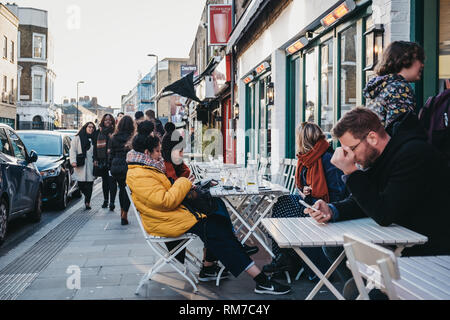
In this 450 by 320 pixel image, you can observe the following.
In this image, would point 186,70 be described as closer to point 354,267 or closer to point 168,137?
point 168,137

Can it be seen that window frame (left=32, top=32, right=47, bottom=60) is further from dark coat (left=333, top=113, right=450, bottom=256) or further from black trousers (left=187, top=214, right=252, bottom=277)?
dark coat (left=333, top=113, right=450, bottom=256)

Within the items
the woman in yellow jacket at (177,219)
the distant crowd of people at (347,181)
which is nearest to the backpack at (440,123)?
the distant crowd of people at (347,181)

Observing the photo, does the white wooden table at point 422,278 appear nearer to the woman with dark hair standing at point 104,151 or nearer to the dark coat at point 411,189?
the dark coat at point 411,189

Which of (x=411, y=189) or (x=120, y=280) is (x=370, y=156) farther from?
(x=120, y=280)

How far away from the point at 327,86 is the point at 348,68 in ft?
3.20

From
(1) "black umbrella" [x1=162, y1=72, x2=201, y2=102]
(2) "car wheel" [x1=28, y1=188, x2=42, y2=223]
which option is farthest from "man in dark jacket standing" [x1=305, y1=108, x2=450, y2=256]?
(1) "black umbrella" [x1=162, y1=72, x2=201, y2=102]

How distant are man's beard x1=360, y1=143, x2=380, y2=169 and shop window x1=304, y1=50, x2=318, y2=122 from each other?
506 cm

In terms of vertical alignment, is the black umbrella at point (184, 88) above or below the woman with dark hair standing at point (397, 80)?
above

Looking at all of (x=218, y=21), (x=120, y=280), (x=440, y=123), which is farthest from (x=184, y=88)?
(x=440, y=123)

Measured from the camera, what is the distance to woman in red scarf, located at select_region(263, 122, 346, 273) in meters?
4.83

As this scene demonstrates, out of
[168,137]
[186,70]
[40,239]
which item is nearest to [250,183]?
[168,137]

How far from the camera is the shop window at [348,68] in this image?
6258 mm

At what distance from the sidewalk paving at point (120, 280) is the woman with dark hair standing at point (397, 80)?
1.74 metres

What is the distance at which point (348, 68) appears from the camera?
A: 6.44m
